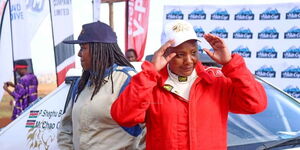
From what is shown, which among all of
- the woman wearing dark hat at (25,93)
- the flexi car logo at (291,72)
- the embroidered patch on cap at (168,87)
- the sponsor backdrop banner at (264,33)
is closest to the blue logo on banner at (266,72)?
the sponsor backdrop banner at (264,33)

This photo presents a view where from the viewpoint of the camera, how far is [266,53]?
8.23m

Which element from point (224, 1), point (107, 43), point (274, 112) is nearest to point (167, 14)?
point (224, 1)

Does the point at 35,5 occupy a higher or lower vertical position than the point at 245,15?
higher

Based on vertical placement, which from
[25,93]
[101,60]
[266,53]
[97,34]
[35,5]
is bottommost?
[25,93]

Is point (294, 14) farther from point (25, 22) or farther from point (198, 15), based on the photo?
point (25, 22)

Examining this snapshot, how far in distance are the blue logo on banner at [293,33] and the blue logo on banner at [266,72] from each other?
2.05 feet

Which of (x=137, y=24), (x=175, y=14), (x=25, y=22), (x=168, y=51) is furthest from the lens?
(x=25, y=22)

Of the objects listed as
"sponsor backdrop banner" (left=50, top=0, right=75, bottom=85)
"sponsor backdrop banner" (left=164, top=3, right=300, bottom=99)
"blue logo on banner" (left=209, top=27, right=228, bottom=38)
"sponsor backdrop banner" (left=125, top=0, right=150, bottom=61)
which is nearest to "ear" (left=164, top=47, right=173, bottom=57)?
"sponsor backdrop banner" (left=164, top=3, right=300, bottom=99)

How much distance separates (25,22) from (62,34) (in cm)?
206

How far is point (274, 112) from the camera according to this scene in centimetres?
351

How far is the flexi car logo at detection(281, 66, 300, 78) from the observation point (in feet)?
25.9

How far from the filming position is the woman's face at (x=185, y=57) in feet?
7.43

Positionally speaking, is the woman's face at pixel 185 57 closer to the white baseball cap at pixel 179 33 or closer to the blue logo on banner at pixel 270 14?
the white baseball cap at pixel 179 33

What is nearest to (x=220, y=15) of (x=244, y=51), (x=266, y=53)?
(x=244, y=51)
